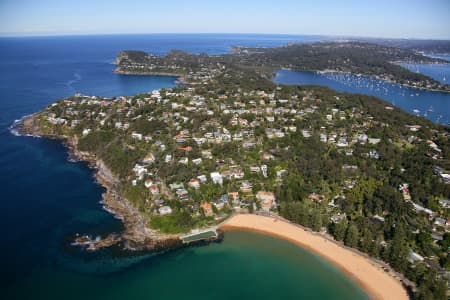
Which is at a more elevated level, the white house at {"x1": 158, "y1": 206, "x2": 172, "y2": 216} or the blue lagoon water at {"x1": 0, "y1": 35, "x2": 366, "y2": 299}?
the white house at {"x1": 158, "y1": 206, "x2": 172, "y2": 216}

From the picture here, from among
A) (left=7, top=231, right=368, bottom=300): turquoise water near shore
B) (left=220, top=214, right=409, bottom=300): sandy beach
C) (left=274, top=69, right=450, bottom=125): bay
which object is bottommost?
(left=7, top=231, right=368, bottom=300): turquoise water near shore

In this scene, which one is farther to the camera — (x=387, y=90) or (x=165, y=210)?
(x=387, y=90)

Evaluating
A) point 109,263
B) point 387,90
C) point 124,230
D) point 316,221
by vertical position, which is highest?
point 387,90

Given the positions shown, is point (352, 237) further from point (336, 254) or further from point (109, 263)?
point (109, 263)

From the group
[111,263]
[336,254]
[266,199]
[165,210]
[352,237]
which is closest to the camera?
[111,263]

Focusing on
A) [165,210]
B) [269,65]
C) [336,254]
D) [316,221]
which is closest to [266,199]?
[316,221]

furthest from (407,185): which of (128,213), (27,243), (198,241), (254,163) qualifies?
(27,243)

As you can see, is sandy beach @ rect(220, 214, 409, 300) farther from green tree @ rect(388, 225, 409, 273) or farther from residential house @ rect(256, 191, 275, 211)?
residential house @ rect(256, 191, 275, 211)

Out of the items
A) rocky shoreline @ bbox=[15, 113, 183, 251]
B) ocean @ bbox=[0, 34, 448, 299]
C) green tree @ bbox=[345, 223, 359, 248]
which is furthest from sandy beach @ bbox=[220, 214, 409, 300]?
rocky shoreline @ bbox=[15, 113, 183, 251]
